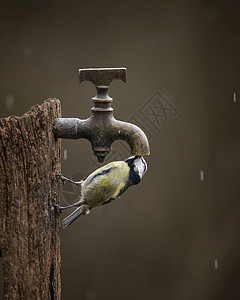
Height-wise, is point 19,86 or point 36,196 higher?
point 19,86

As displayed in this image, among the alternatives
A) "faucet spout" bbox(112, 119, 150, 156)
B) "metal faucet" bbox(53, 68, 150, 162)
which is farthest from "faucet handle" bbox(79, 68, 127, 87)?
"faucet spout" bbox(112, 119, 150, 156)

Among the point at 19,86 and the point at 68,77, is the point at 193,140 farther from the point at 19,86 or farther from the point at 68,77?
the point at 19,86

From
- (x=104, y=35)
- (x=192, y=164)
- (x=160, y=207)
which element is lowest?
(x=160, y=207)

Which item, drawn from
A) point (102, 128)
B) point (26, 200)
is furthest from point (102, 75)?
point (26, 200)

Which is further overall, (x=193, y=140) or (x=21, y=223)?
(x=193, y=140)

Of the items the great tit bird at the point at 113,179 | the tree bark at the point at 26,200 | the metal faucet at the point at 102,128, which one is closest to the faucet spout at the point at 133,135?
the metal faucet at the point at 102,128

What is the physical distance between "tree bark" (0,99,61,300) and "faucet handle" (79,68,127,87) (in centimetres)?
15

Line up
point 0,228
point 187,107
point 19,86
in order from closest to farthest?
point 0,228
point 19,86
point 187,107

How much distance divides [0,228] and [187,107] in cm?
190

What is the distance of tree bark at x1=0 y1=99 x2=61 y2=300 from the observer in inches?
61.6

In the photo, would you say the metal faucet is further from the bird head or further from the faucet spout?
the bird head

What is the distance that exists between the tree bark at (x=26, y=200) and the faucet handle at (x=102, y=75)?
15 centimetres

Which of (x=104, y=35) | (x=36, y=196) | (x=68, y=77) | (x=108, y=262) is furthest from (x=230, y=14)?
(x=36, y=196)

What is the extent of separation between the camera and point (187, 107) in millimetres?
3199
